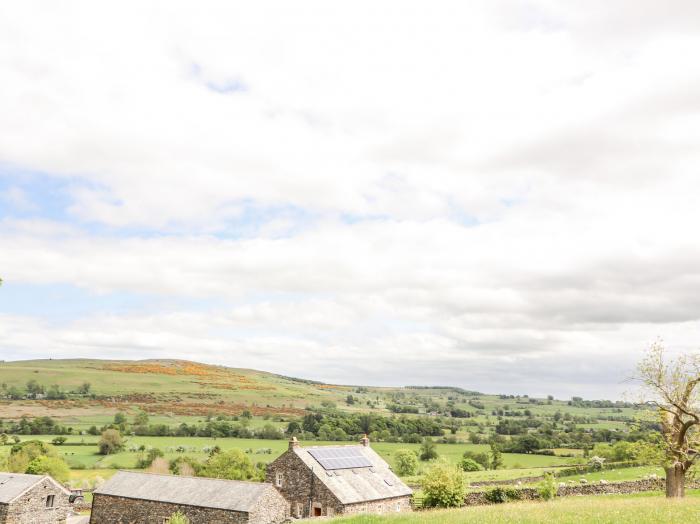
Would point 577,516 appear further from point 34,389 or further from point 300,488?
point 34,389

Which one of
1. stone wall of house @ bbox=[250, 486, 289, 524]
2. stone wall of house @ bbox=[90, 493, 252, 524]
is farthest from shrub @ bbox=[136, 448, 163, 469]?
stone wall of house @ bbox=[250, 486, 289, 524]

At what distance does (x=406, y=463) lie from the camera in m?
93.7

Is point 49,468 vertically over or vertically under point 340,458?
under

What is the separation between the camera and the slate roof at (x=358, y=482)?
4422 centimetres

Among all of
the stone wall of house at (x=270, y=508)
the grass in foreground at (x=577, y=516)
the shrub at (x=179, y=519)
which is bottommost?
the shrub at (x=179, y=519)

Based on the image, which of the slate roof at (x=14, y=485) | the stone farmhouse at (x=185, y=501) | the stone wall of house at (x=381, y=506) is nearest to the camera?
the stone farmhouse at (x=185, y=501)

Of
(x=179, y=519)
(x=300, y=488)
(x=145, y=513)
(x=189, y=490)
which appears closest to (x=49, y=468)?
(x=145, y=513)

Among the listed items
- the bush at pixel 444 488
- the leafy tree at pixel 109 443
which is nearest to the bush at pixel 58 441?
the leafy tree at pixel 109 443

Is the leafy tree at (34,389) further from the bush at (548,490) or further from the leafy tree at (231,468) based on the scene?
the bush at (548,490)

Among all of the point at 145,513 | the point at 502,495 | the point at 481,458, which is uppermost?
the point at 502,495

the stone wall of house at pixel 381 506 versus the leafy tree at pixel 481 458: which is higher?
the stone wall of house at pixel 381 506

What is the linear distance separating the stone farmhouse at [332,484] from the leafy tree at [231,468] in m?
24.5

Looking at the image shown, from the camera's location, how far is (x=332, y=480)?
44906 mm

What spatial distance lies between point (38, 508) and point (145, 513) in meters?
13.6
